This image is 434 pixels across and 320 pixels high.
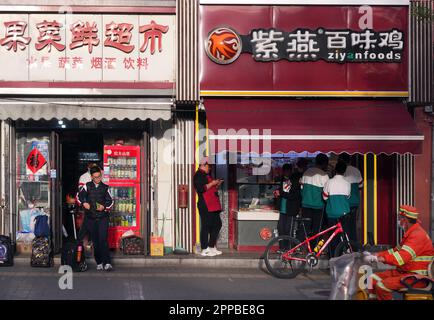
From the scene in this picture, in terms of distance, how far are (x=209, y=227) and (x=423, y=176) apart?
14.3 ft

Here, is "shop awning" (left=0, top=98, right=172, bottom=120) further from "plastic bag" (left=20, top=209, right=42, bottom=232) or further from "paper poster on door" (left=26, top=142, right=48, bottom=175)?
"plastic bag" (left=20, top=209, right=42, bottom=232)

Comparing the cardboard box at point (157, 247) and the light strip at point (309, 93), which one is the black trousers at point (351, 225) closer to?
the light strip at point (309, 93)

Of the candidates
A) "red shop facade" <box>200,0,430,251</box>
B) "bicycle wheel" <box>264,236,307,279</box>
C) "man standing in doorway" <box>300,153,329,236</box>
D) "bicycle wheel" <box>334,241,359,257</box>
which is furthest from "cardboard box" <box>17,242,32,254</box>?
"bicycle wheel" <box>334,241,359,257</box>

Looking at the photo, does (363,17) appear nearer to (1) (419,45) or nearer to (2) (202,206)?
(1) (419,45)

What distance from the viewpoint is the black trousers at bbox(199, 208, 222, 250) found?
13578mm

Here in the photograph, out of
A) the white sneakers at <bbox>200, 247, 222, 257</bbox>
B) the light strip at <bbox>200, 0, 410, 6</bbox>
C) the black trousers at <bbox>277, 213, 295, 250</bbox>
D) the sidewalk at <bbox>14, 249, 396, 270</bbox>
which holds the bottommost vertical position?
the sidewalk at <bbox>14, 249, 396, 270</bbox>

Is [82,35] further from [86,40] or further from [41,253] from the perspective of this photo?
[41,253]

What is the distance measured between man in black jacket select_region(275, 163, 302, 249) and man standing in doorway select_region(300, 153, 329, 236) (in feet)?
0.43

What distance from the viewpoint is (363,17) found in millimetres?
13750

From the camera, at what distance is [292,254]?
1191 cm

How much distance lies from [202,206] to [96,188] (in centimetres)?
219

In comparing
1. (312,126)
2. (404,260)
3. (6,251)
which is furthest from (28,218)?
(404,260)

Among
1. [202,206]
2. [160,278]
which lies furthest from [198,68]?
[160,278]
